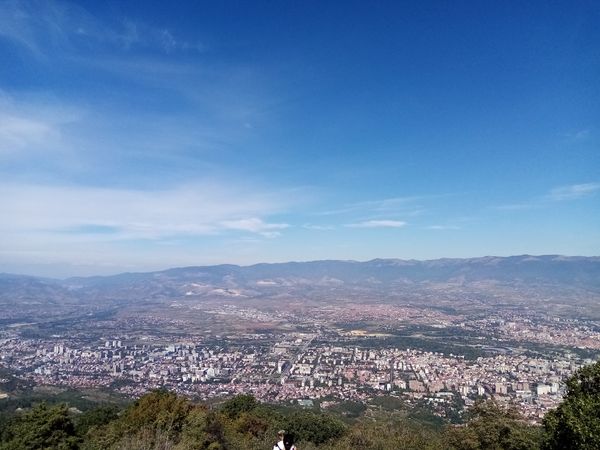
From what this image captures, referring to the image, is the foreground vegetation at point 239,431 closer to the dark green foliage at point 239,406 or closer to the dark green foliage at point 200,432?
the dark green foliage at point 200,432

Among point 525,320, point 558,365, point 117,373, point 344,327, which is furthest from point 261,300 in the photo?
point 558,365

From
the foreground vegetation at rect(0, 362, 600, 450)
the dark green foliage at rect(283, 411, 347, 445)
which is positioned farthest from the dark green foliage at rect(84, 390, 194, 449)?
the dark green foliage at rect(283, 411, 347, 445)

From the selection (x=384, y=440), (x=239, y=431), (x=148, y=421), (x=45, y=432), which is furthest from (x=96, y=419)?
(x=384, y=440)

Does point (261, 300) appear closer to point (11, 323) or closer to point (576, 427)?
point (11, 323)

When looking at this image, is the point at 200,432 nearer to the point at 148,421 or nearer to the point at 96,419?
the point at 148,421

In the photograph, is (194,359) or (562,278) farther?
(562,278)
